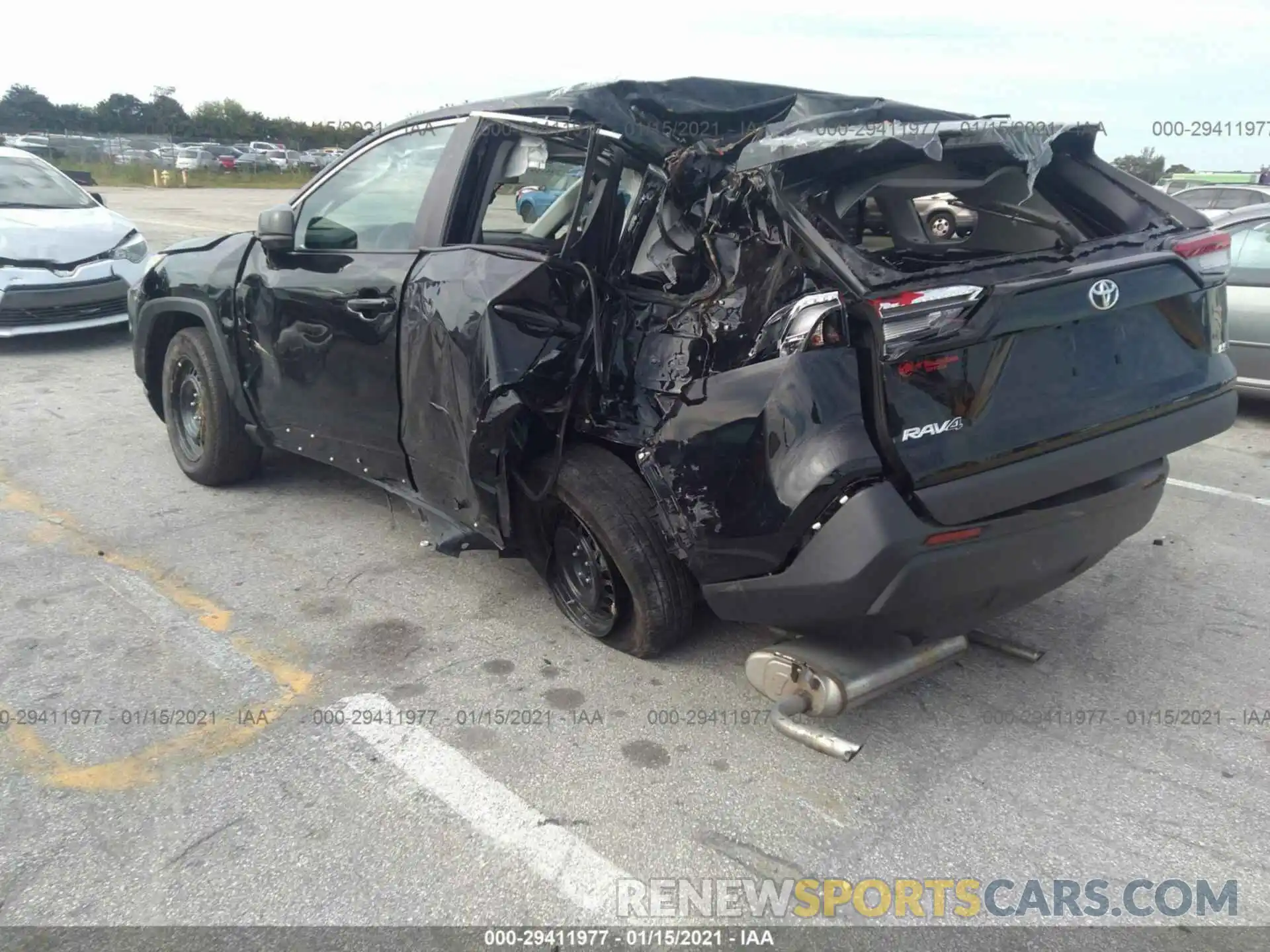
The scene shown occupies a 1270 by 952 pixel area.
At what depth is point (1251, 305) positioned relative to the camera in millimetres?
6508

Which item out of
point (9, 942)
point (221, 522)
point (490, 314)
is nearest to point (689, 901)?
→ point (9, 942)

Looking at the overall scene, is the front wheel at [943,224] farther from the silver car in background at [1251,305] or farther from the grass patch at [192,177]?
the grass patch at [192,177]

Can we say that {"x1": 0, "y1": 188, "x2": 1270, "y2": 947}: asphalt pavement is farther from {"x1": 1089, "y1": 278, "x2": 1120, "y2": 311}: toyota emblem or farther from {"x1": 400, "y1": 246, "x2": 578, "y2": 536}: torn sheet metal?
{"x1": 1089, "y1": 278, "x2": 1120, "y2": 311}: toyota emblem

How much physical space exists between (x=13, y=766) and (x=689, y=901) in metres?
2.12

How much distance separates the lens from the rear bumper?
2590 mm

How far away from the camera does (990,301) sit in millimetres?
2617

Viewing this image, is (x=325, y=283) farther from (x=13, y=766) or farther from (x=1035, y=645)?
(x=1035, y=645)

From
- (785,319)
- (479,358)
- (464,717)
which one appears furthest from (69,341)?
(785,319)

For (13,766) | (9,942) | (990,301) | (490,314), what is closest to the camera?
(9,942)

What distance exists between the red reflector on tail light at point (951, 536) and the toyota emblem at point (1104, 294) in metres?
0.75

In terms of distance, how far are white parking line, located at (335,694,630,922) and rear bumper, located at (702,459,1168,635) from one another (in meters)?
0.84

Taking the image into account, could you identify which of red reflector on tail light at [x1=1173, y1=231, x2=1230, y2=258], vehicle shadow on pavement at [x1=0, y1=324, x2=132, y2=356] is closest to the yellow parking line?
red reflector on tail light at [x1=1173, y1=231, x2=1230, y2=258]

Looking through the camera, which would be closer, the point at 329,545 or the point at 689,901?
the point at 689,901

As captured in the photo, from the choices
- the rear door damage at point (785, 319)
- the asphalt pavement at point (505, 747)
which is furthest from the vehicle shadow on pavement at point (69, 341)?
the rear door damage at point (785, 319)
